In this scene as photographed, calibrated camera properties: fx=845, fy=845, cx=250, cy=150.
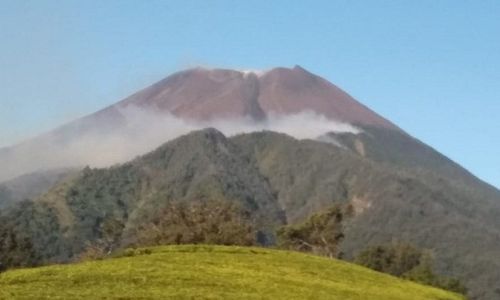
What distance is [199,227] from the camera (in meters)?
66.9

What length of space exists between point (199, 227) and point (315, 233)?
13255 millimetres

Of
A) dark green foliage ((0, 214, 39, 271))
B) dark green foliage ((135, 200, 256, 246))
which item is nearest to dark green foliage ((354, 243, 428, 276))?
dark green foliage ((135, 200, 256, 246))

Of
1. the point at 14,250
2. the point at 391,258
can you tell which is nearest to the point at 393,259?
the point at 391,258

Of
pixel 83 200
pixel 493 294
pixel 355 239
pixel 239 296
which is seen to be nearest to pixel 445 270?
pixel 493 294

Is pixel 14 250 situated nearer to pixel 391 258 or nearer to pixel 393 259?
pixel 391 258

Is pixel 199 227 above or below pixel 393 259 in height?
above

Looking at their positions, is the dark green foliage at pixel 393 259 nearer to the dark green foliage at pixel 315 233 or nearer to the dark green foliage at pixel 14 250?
the dark green foliage at pixel 315 233

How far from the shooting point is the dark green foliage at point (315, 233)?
7537 centimetres

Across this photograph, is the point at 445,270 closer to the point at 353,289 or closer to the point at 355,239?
the point at 355,239

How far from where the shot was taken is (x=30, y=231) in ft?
530

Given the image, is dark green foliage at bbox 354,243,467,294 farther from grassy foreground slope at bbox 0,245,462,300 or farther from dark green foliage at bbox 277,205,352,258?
grassy foreground slope at bbox 0,245,462,300

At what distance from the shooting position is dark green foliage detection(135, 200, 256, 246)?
65188 mm

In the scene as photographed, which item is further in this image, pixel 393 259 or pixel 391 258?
pixel 391 258

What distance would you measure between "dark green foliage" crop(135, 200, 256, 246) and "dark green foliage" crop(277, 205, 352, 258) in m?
4.73
